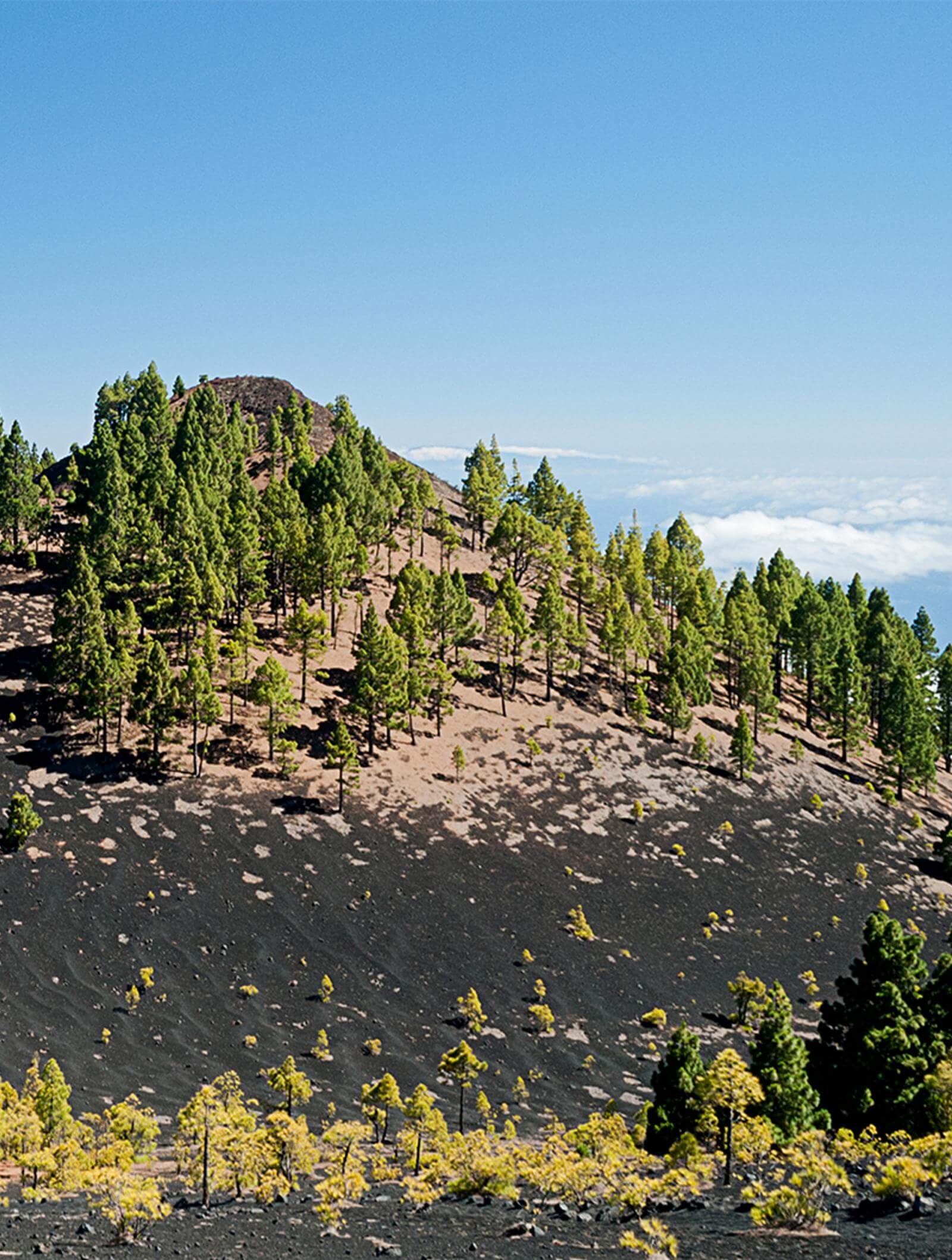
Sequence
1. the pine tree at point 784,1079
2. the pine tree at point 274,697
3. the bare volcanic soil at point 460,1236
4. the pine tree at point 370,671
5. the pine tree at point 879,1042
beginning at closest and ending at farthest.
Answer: the bare volcanic soil at point 460,1236, the pine tree at point 784,1079, the pine tree at point 879,1042, the pine tree at point 274,697, the pine tree at point 370,671

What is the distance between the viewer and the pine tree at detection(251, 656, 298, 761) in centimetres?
8519

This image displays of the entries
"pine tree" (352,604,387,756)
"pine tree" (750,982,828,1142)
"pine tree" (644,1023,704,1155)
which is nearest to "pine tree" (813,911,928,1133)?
"pine tree" (750,982,828,1142)

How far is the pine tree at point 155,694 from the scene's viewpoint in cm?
8219

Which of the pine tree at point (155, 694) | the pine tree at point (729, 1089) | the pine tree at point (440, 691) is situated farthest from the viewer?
the pine tree at point (440, 691)

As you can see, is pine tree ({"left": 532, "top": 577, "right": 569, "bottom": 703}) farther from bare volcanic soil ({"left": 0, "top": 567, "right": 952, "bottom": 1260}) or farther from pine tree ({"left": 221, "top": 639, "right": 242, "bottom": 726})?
pine tree ({"left": 221, "top": 639, "right": 242, "bottom": 726})

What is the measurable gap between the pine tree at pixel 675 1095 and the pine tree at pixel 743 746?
213 feet

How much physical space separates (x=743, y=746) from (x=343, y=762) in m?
46.4

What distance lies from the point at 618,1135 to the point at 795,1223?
1139cm

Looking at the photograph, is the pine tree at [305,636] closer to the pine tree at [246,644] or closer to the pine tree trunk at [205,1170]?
the pine tree at [246,644]

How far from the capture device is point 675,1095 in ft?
145

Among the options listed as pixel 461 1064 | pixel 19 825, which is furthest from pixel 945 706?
pixel 19 825

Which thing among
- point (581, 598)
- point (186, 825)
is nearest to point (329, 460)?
point (581, 598)

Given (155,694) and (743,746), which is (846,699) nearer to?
(743,746)

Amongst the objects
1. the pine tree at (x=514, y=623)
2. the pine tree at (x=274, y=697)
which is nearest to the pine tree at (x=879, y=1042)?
the pine tree at (x=274, y=697)
